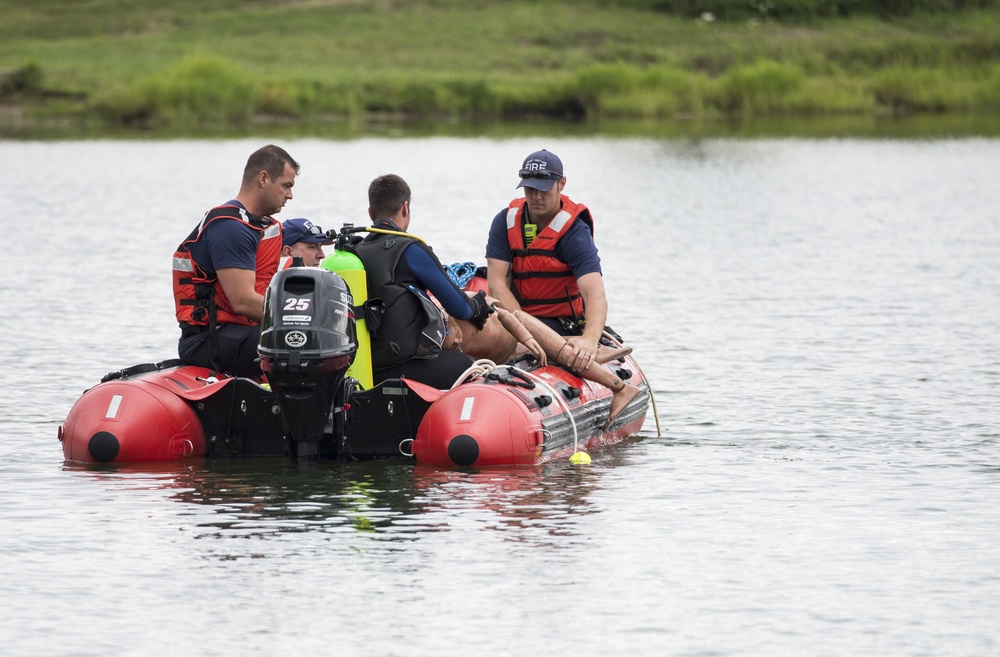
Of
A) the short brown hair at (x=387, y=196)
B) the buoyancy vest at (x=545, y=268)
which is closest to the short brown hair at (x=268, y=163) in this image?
the short brown hair at (x=387, y=196)

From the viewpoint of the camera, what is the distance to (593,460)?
10.0 metres

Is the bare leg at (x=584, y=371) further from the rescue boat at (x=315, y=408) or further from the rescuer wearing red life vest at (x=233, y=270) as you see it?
the rescuer wearing red life vest at (x=233, y=270)

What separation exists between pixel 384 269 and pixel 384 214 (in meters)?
0.33

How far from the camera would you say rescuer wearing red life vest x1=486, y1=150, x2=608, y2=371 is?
10.0 meters

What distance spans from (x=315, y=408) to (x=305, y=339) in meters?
0.42

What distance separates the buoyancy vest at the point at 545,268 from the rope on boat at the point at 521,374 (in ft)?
2.67

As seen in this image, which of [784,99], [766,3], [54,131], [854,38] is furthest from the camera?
[766,3]

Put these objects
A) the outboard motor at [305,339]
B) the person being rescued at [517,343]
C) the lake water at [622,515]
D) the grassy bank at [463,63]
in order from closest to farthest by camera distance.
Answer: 1. the lake water at [622,515]
2. the outboard motor at [305,339]
3. the person being rescued at [517,343]
4. the grassy bank at [463,63]

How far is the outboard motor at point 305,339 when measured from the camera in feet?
28.8

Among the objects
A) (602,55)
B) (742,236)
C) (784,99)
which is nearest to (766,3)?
(602,55)

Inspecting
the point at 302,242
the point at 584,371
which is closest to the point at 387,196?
the point at 302,242

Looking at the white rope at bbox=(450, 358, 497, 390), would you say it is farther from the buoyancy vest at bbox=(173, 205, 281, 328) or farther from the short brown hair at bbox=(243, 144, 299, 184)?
the short brown hair at bbox=(243, 144, 299, 184)

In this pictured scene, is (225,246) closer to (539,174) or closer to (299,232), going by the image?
(299,232)

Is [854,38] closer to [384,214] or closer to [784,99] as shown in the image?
[784,99]
